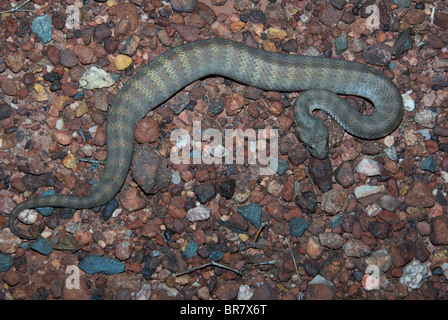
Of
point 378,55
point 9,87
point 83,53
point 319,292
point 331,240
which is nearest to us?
point 319,292

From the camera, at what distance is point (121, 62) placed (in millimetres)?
5574

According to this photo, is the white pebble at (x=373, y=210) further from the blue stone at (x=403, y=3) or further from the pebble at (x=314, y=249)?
the blue stone at (x=403, y=3)

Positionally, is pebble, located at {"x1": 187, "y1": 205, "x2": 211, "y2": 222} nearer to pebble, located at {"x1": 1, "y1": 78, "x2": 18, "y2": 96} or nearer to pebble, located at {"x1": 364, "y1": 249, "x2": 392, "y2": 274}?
pebble, located at {"x1": 364, "y1": 249, "x2": 392, "y2": 274}

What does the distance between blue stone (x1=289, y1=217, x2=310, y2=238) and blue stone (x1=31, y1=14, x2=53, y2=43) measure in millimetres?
4594

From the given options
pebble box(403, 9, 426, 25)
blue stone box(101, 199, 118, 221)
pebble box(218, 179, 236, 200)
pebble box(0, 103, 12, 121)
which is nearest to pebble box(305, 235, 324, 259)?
pebble box(218, 179, 236, 200)

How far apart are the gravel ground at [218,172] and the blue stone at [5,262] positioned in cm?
1

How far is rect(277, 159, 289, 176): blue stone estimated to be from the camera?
207 inches

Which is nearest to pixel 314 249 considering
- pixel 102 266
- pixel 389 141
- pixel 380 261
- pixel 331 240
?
pixel 331 240

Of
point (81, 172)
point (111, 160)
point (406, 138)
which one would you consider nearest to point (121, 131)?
point (111, 160)

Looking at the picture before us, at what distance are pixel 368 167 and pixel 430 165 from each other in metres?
A: 0.92

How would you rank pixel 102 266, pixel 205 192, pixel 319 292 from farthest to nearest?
pixel 205 192
pixel 102 266
pixel 319 292

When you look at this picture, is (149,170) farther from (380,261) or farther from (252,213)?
(380,261)

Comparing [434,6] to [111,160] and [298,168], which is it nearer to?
[298,168]

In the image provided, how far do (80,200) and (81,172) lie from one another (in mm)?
540
